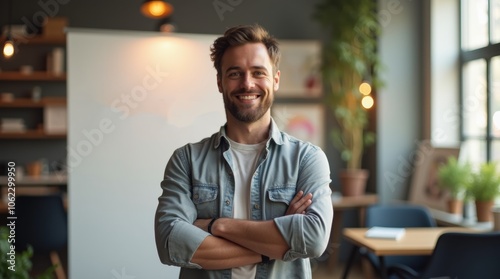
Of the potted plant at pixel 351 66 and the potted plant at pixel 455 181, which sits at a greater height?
the potted plant at pixel 351 66

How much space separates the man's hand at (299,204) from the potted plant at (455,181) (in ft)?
10.2

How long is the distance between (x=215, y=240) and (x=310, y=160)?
444mm

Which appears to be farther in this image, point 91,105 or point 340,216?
point 340,216

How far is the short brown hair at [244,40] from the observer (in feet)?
6.56

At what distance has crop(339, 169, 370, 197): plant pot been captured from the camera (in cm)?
611

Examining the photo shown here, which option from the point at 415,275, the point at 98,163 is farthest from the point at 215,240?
the point at 415,275

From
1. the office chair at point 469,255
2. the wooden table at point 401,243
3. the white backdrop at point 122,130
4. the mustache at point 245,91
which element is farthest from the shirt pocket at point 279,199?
the wooden table at point 401,243

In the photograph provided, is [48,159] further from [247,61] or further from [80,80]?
[247,61]

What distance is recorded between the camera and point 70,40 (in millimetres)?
3201

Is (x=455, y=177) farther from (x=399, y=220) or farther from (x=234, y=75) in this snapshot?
(x=234, y=75)

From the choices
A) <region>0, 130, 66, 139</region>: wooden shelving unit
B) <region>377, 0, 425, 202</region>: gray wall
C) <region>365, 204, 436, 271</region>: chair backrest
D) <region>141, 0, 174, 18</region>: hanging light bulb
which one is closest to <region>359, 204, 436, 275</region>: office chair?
<region>365, 204, 436, 271</region>: chair backrest

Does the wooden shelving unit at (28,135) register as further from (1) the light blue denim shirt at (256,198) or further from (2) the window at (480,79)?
(1) the light blue denim shirt at (256,198)

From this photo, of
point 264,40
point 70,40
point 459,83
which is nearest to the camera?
point 264,40

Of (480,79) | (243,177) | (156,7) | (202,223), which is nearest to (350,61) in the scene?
(480,79)
